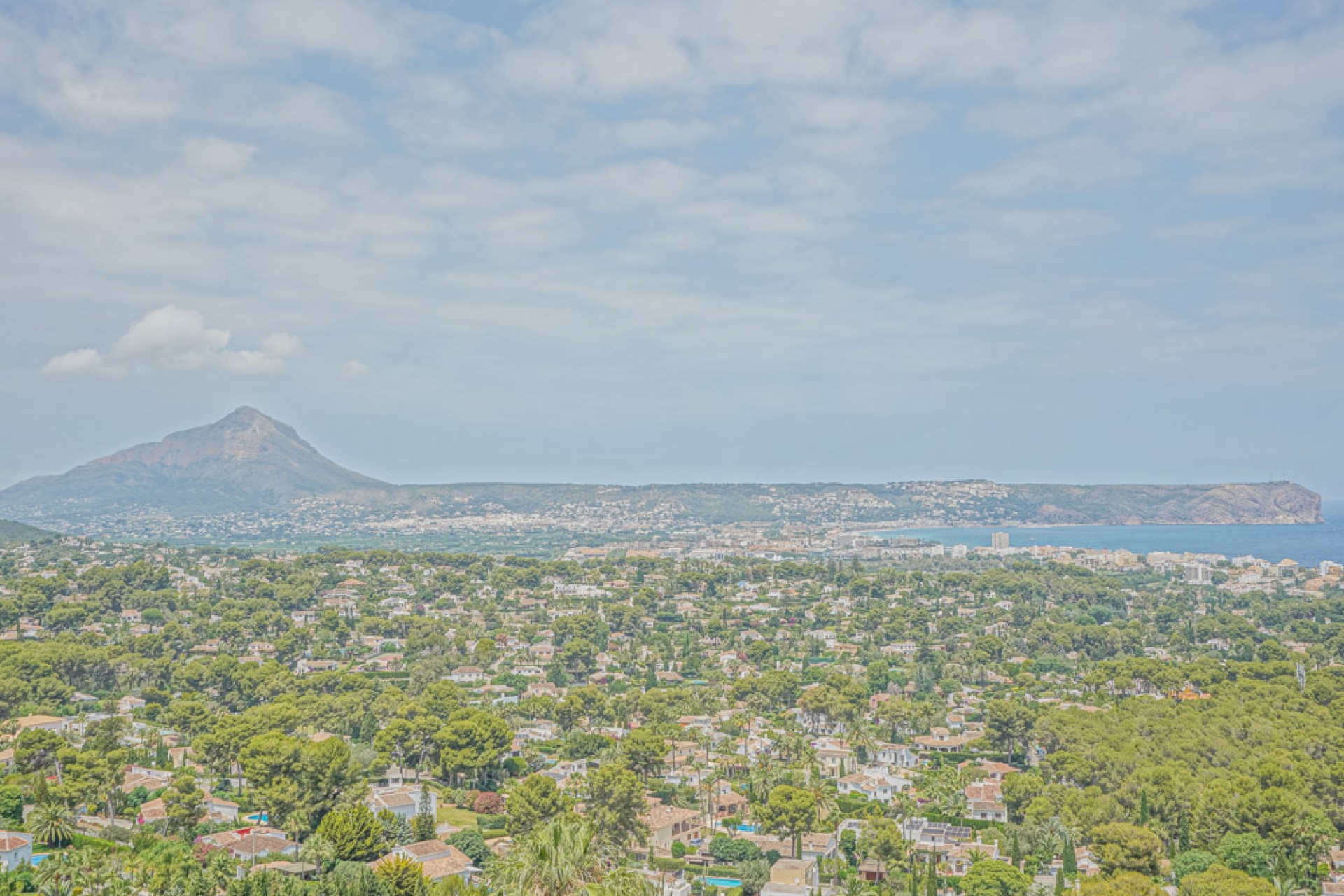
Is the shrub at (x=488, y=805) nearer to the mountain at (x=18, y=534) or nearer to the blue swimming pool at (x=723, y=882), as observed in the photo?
the blue swimming pool at (x=723, y=882)

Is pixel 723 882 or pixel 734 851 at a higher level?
pixel 734 851

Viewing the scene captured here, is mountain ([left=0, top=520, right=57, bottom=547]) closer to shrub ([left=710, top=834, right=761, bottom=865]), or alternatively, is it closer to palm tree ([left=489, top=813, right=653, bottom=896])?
shrub ([left=710, top=834, right=761, bottom=865])

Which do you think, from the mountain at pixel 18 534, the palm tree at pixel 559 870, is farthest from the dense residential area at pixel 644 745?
the mountain at pixel 18 534

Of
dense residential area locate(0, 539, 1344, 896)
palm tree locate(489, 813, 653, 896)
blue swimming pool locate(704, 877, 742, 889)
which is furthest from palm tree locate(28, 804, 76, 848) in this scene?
palm tree locate(489, 813, 653, 896)

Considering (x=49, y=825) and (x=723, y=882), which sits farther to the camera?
(x=723, y=882)

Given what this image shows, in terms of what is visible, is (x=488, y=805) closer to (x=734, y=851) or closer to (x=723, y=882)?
(x=734, y=851)

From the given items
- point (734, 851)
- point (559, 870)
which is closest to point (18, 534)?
point (734, 851)

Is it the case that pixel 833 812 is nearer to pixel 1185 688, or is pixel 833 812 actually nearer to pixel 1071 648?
pixel 1185 688
